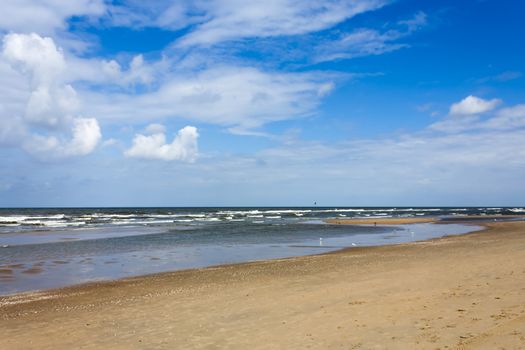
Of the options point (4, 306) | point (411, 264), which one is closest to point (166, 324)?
point (4, 306)

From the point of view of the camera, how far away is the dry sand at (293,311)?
784 centimetres

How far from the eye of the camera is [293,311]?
33.1ft

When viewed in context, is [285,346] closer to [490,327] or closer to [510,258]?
[490,327]

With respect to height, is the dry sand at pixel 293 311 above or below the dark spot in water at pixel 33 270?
above

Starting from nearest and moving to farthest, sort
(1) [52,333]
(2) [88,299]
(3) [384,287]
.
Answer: (1) [52,333] → (3) [384,287] → (2) [88,299]

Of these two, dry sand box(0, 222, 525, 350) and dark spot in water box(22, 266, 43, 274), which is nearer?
dry sand box(0, 222, 525, 350)

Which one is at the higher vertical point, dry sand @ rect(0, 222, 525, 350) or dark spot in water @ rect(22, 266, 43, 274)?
dry sand @ rect(0, 222, 525, 350)

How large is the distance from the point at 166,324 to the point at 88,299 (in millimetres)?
4863

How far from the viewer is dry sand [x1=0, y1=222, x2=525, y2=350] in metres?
7.84

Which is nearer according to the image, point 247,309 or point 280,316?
point 280,316

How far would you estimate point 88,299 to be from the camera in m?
13.3

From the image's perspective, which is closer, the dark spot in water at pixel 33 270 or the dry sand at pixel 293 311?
the dry sand at pixel 293 311

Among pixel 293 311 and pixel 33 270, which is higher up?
pixel 293 311

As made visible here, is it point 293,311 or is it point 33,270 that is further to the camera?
point 33,270
